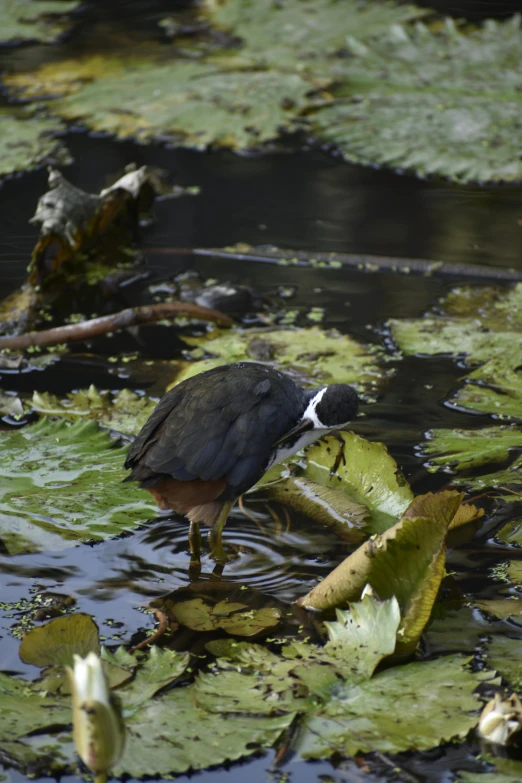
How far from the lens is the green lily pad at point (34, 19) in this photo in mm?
8129

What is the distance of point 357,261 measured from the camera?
15.9ft

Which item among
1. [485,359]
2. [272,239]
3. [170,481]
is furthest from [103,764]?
[272,239]

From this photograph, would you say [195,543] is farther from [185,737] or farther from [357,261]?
[357,261]

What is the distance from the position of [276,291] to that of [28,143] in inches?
97.6

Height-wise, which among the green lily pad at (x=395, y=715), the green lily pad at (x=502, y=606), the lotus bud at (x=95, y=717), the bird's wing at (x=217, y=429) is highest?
the lotus bud at (x=95, y=717)

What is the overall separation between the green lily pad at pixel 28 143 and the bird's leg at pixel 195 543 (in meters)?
3.60

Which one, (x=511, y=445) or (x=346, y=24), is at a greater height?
(x=346, y=24)

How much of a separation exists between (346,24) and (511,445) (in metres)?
5.15

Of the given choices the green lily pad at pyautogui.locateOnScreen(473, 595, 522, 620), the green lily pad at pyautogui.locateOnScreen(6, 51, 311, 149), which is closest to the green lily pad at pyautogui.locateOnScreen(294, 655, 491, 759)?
the green lily pad at pyautogui.locateOnScreen(473, 595, 522, 620)

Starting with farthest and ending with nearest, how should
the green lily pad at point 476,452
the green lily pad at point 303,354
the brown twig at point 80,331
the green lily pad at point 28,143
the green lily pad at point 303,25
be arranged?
the green lily pad at point 303,25
the green lily pad at point 28,143
the brown twig at point 80,331
the green lily pad at point 303,354
the green lily pad at point 476,452

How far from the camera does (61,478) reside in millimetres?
2969

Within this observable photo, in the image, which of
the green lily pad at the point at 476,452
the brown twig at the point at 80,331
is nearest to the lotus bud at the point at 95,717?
the green lily pad at the point at 476,452

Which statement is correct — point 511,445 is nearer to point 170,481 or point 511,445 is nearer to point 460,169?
point 170,481

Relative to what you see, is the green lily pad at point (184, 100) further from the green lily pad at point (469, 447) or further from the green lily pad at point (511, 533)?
the green lily pad at point (511, 533)
